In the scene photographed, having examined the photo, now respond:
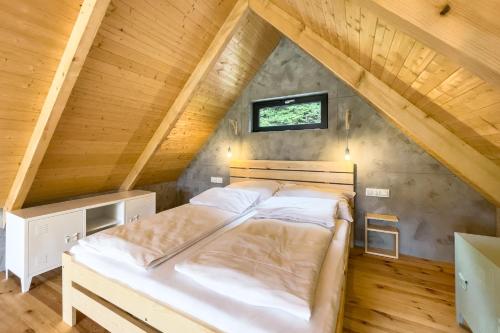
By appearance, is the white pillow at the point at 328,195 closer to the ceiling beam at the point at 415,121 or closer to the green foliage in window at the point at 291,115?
the ceiling beam at the point at 415,121

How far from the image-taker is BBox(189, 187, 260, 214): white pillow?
8.04 ft

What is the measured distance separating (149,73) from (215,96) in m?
1.11

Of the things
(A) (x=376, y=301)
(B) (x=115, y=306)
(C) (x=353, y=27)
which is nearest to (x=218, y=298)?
(B) (x=115, y=306)

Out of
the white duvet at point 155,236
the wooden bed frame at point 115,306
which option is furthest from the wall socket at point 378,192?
the white duvet at point 155,236

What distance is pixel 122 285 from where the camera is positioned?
4.23 feet

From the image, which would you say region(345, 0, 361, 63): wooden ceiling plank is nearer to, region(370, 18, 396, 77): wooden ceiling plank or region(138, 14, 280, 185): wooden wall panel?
region(370, 18, 396, 77): wooden ceiling plank

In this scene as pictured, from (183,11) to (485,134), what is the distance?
2390 mm

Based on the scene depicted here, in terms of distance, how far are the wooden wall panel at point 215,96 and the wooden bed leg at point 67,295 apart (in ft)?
6.09

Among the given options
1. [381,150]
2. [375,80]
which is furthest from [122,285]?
[381,150]

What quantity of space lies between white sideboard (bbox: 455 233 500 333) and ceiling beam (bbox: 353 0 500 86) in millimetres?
1107

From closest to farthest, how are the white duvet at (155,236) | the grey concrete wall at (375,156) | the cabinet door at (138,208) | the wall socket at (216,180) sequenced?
the white duvet at (155,236)
the grey concrete wall at (375,156)
the cabinet door at (138,208)
the wall socket at (216,180)

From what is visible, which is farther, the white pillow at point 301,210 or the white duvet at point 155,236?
the white pillow at point 301,210

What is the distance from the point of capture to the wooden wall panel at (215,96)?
2.71 metres

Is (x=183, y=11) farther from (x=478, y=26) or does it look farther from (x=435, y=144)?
(x=435, y=144)
